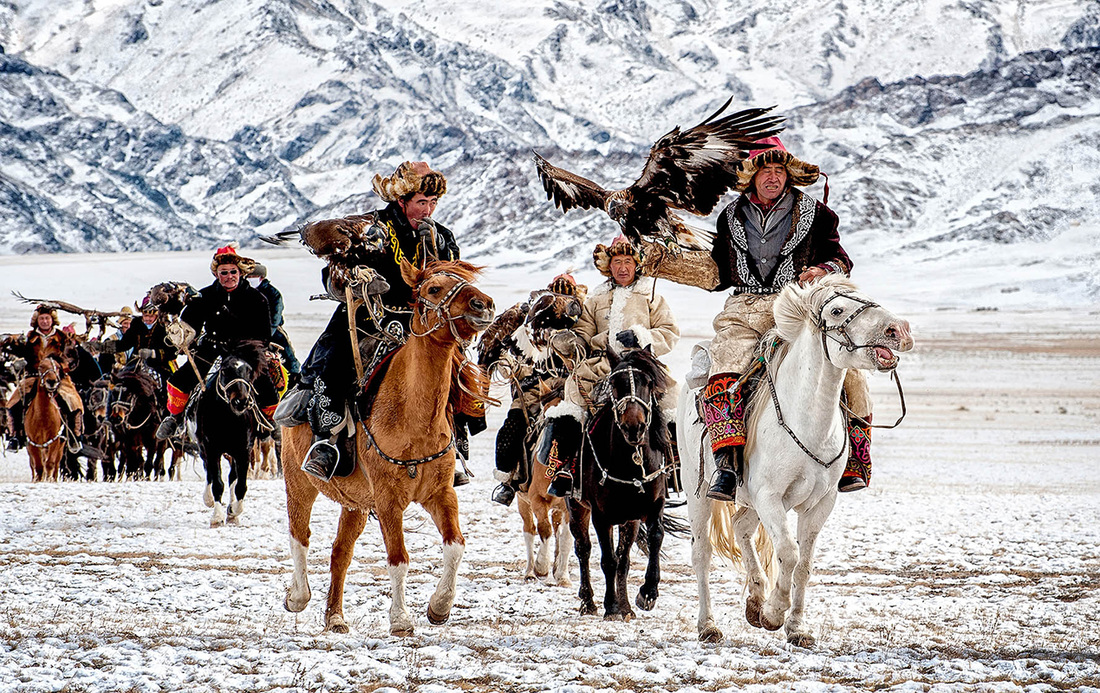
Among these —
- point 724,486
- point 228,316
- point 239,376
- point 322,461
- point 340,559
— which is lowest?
point 340,559

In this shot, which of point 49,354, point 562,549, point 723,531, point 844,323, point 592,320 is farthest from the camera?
point 49,354

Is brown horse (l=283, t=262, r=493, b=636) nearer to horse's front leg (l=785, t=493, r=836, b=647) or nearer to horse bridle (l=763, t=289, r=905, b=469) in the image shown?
horse bridle (l=763, t=289, r=905, b=469)

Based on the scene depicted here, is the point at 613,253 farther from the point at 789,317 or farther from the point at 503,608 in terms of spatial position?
the point at 503,608

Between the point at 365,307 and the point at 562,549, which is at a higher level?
the point at 365,307

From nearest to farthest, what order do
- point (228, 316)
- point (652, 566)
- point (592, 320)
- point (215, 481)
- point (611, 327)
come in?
point (652, 566) → point (611, 327) → point (592, 320) → point (228, 316) → point (215, 481)

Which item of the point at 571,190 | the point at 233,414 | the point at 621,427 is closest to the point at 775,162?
the point at 571,190

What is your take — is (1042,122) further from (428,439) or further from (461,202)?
(428,439)

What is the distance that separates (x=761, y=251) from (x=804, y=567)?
78.3 inches

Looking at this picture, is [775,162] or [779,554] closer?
[779,554]

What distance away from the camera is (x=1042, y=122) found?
136625 mm

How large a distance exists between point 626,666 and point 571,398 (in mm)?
3005

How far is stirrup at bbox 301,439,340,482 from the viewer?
648 cm

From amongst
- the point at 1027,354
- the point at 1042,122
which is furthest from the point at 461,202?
the point at 1027,354

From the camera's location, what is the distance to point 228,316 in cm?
1116
